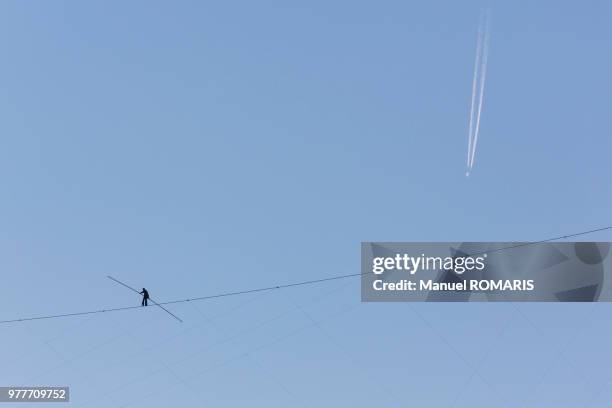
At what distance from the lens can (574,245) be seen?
98562mm

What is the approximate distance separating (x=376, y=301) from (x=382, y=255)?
12.0 ft

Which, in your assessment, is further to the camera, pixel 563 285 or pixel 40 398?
pixel 40 398

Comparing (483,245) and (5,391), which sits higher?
(483,245)

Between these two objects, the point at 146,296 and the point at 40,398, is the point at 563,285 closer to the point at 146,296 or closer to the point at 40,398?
the point at 146,296

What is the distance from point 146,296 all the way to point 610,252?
39.1m

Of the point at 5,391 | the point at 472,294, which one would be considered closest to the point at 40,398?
the point at 5,391

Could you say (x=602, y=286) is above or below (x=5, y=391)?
above

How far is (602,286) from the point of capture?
97.2 meters

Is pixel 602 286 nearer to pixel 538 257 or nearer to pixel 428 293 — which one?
pixel 538 257

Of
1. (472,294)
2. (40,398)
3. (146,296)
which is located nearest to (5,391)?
(40,398)

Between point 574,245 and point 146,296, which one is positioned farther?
point 146,296

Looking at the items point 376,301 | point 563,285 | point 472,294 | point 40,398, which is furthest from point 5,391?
point 563,285

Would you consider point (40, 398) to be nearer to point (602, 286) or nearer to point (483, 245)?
point (483, 245)

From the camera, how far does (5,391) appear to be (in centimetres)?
10394
